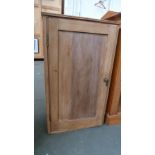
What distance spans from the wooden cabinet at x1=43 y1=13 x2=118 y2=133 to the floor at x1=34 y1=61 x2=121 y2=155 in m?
0.09

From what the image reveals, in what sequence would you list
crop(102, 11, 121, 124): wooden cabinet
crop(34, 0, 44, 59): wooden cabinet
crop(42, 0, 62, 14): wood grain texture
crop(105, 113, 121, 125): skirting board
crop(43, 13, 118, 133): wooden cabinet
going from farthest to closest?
crop(42, 0, 62, 14): wood grain texture < crop(34, 0, 44, 59): wooden cabinet < crop(105, 113, 121, 125): skirting board < crop(102, 11, 121, 124): wooden cabinet < crop(43, 13, 118, 133): wooden cabinet

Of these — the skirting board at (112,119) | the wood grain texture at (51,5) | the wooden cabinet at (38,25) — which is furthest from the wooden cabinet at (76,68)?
the wood grain texture at (51,5)

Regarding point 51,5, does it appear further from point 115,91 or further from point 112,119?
point 112,119

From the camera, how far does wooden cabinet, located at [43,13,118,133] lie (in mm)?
1372

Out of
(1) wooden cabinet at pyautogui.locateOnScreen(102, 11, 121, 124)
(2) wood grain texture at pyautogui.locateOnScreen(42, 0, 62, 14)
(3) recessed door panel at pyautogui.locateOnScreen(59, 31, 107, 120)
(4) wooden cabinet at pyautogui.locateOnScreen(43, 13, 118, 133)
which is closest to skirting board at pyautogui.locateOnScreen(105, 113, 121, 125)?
(1) wooden cabinet at pyautogui.locateOnScreen(102, 11, 121, 124)

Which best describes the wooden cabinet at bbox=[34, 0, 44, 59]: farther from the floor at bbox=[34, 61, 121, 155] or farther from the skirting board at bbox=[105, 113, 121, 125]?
the skirting board at bbox=[105, 113, 121, 125]

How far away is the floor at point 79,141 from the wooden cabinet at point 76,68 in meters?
0.09

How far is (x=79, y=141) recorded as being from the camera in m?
1.55

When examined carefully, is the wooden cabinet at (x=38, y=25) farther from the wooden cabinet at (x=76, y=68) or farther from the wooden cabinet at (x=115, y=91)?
the wooden cabinet at (x=76, y=68)
